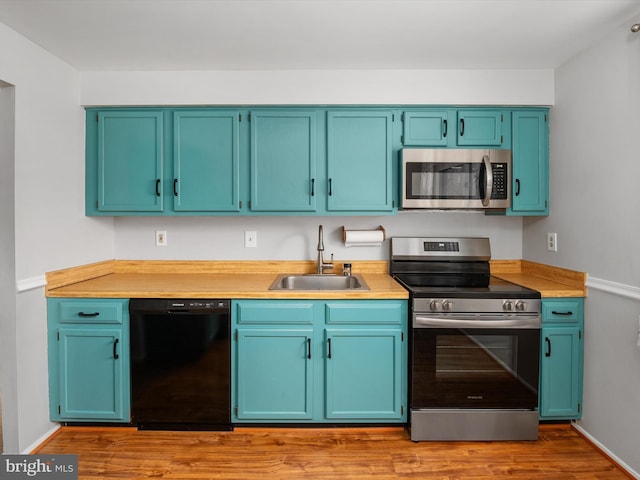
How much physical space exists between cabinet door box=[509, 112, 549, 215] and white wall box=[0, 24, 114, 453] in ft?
9.83

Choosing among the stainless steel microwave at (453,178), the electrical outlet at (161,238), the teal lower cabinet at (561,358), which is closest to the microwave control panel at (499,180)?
the stainless steel microwave at (453,178)

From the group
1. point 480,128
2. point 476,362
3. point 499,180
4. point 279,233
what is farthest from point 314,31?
point 476,362

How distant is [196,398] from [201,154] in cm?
159

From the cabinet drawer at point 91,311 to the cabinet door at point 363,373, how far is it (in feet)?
4.19

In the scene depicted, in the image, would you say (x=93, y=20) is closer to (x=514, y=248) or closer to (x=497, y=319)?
(x=497, y=319)

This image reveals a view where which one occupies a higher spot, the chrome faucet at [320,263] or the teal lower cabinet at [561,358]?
the chrome faucet at [320,263]

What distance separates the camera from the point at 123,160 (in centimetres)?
267

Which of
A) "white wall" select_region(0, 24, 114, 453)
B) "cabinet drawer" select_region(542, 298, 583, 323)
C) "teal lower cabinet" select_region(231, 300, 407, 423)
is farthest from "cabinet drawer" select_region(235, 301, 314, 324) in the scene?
"cabinet drawer" select_region(542, 298, 583, 323)

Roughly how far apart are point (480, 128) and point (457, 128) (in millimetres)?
159

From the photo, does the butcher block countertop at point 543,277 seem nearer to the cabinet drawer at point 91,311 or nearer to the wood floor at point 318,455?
the wood floor at point 318,455

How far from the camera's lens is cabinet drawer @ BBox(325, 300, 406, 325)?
2.32 m

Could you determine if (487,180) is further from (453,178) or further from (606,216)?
(606,216)

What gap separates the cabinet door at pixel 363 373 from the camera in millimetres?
2324

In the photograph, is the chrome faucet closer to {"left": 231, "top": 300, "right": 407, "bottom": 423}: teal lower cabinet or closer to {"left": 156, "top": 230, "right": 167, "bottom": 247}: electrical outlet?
{"left": 231, "top": 300, "right": 407, "bottom": 423}: teal lower cabinet
